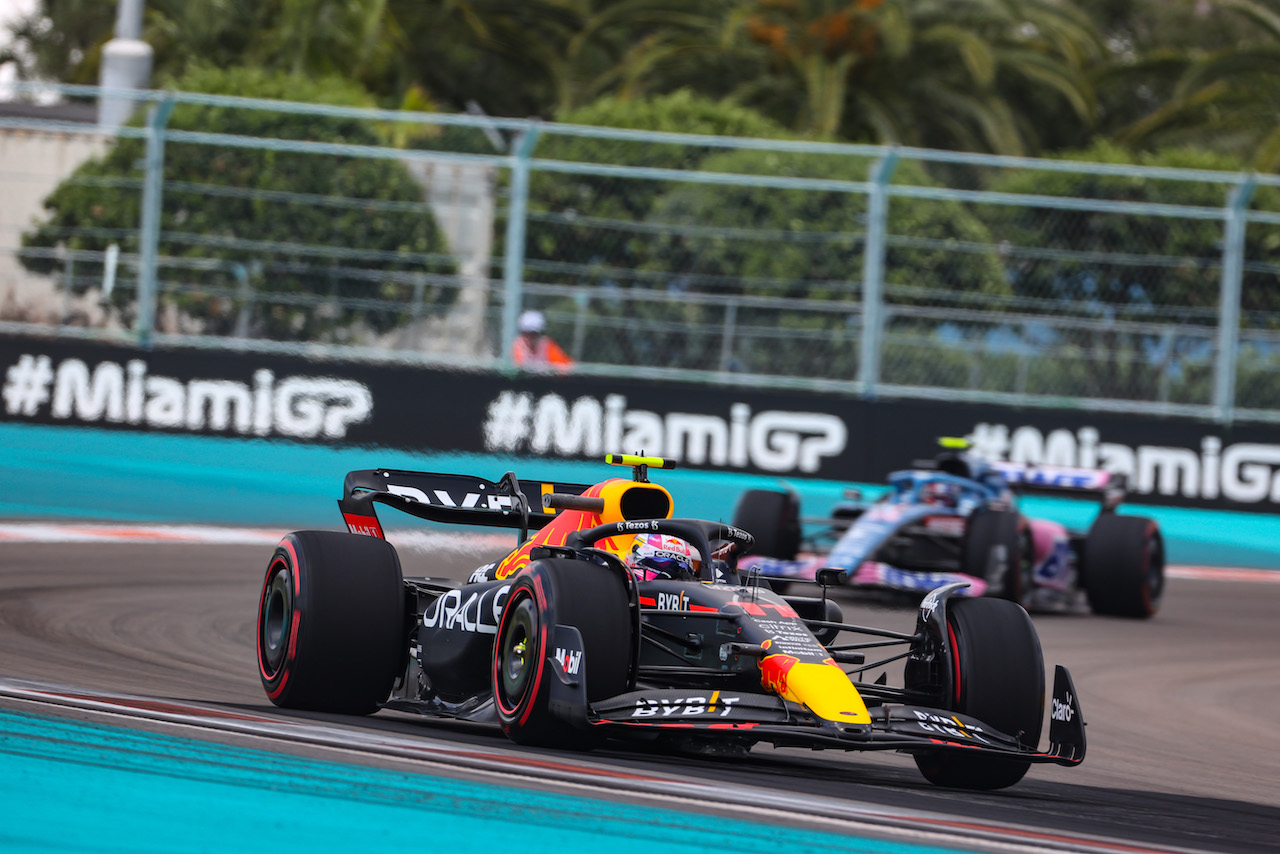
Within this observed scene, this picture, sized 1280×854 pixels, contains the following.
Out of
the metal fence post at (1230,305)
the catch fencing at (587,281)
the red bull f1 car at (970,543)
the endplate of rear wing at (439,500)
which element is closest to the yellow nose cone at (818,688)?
the endplate of rear wing at (439,500)

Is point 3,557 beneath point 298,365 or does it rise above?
beneath

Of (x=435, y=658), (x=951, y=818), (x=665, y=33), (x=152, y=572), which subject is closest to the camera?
(x=951, y=818)

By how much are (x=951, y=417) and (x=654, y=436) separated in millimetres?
2581

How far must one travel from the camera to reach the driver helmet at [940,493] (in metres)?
13.3

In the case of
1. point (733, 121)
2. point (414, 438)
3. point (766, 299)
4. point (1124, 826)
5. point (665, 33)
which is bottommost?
point (1124, 826)

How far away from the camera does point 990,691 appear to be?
672cm

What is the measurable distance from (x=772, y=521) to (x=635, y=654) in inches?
272

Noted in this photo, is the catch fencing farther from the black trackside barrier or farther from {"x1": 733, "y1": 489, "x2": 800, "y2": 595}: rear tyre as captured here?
{"x1": 733, "y1": 489, "x2": 800, "y2": 595}: rear tyre

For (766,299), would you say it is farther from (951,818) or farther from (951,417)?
(951,818)

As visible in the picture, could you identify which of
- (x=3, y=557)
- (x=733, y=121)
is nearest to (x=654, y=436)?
(x=3, y=557)

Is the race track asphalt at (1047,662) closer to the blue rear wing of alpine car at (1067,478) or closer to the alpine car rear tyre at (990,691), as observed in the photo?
the alpine car rear tyre at (990,691)

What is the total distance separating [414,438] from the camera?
1709 centimetres

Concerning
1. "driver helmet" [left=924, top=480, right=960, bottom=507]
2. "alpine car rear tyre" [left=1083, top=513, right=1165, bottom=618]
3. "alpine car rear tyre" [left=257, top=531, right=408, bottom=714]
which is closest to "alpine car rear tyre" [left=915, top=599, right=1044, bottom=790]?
"alpine car rear tyre" [left=257, top=531, right=408, bottom=714]

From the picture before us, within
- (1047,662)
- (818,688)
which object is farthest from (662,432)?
(818,688)
